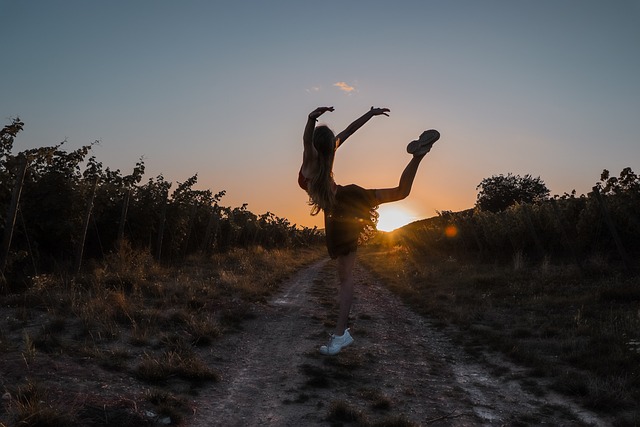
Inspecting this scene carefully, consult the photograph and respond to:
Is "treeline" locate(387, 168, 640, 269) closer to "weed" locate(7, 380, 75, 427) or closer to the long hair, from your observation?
the long hair

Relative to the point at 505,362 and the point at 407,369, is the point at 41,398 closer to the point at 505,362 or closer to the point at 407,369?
the point at 407,369

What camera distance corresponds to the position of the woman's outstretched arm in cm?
451

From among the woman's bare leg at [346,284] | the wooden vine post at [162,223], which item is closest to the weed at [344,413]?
the woman's bare leg at [346,284]

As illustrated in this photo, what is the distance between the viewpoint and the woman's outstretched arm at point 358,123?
451 cm

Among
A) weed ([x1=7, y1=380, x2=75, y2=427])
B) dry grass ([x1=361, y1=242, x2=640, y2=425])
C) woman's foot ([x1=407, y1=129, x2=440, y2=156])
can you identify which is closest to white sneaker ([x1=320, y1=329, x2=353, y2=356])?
dry grass ([x1=361, y1=242, x2=640, y2=425])

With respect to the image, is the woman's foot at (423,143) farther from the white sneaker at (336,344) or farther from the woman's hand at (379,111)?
the white sneaker at (336,344)

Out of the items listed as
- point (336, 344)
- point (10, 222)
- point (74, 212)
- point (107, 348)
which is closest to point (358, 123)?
point (336, 344)

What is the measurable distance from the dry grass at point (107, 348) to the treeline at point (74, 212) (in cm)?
206

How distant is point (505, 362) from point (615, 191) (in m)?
9.69

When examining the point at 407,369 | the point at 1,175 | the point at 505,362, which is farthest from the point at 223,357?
the point at 1,175

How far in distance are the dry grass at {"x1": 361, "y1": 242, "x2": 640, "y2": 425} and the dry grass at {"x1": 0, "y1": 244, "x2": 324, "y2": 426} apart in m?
3.20

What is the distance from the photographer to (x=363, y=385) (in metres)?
3.99

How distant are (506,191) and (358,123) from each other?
65.4 m

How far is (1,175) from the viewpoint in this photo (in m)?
9.02
